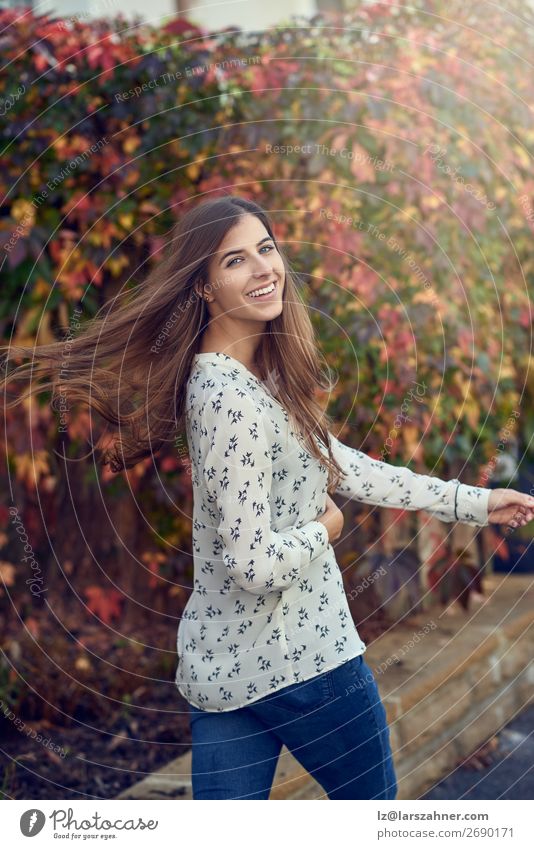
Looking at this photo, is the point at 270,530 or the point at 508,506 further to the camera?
the point at 508,506

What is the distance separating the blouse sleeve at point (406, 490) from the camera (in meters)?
2.24

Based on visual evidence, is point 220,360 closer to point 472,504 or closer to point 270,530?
point 270,530

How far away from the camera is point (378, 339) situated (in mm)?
3734

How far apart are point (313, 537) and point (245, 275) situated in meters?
0.51

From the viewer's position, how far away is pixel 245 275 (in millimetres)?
2014

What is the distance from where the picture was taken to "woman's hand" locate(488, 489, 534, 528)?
219 cm

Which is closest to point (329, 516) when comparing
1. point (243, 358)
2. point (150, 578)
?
point (243, 358)

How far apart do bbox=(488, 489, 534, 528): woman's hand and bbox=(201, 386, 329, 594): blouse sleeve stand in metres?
0.50

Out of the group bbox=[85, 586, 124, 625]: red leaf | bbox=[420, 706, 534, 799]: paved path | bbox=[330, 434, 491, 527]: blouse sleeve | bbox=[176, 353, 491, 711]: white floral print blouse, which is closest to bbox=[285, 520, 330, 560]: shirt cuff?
bbox=[176, 353, 491, 711]: white floral print blouse

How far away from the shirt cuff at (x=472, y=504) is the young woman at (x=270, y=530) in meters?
0.10

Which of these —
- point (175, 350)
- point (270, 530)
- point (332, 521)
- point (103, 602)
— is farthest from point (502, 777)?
point (175, 350)

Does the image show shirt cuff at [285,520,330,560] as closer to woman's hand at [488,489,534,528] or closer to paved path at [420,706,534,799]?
woman's hand at [488,489,534,528]
